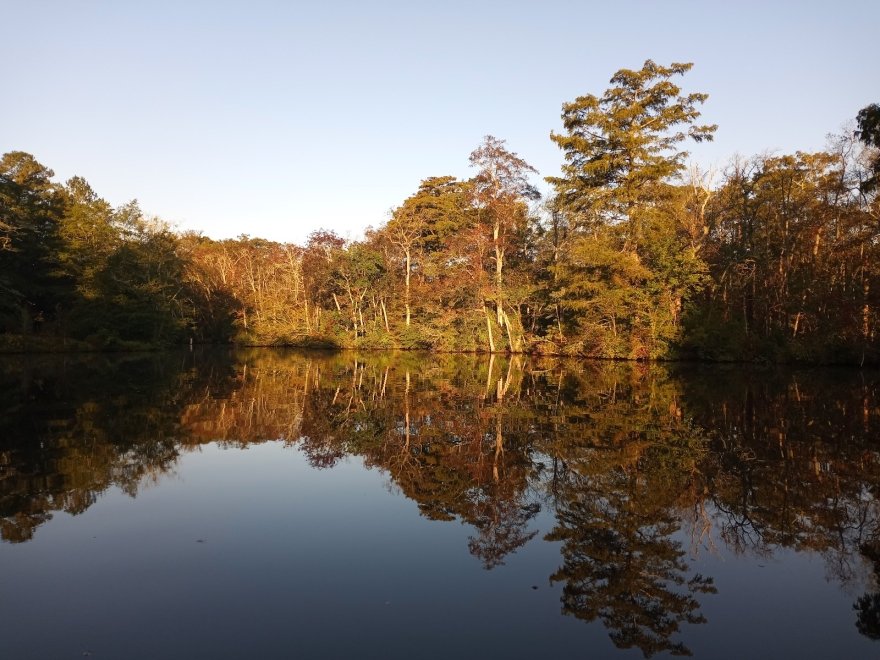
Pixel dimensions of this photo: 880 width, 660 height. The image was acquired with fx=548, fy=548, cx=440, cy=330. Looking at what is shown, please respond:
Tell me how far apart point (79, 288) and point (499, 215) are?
2854cm

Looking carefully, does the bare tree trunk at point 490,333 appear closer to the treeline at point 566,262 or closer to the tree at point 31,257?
the treeline at point 566,262

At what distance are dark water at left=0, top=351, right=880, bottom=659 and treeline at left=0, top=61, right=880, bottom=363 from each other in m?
16.0

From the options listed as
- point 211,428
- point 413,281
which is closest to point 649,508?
point 211,428

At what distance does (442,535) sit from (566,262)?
95.0ft

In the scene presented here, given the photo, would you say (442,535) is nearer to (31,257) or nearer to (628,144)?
(628,144)

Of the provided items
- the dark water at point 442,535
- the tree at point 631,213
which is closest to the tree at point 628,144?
the tree at point 631,213

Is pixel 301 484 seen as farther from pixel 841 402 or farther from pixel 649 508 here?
pixel 841 402

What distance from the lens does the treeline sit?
87.7 ft

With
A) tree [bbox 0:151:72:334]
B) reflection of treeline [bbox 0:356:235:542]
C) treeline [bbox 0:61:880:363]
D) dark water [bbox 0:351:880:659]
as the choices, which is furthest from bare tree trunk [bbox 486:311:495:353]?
tree [bbox 0:151:72:334]

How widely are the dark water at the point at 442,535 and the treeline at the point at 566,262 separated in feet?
52.4

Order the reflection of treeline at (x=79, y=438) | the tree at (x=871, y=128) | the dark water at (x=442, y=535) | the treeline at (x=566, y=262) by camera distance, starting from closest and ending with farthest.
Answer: the dark water at (x=442, y=535)
the reflection of treeline at (x=79, y=438)
the tree at (x=871, y=128)
the treeline at (x=566, y=262)

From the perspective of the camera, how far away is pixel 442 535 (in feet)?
19.0

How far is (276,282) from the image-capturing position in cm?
5353

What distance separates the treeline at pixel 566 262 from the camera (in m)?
26.7
